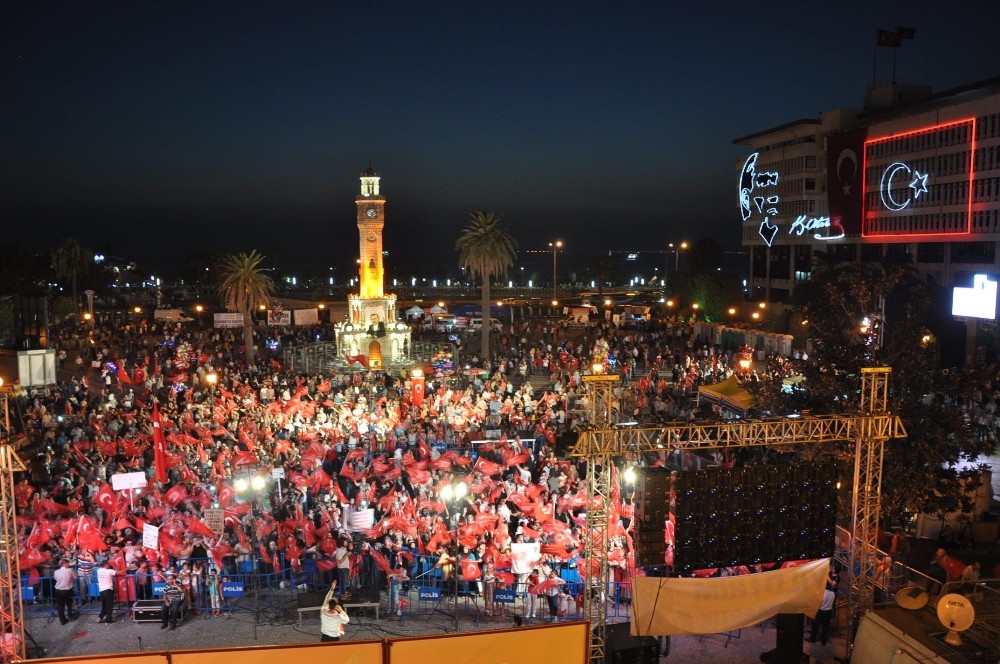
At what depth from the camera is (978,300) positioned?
4050cm

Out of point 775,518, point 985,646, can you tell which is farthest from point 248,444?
point 985,646

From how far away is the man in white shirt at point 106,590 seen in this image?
13.8 metres

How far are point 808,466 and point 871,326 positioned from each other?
19.5 ft

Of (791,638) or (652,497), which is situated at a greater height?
(652,497)

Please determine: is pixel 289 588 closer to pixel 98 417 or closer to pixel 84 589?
pixel 84 589

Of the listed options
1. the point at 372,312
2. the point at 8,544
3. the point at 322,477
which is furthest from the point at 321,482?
the point at 372,312

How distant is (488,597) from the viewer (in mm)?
14430

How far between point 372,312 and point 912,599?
43.3m

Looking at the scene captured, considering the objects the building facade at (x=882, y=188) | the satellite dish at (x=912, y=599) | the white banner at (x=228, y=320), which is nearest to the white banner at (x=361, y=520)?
the satellite dish at (x=912, y=599)

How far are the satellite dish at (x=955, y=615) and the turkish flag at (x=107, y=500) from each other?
15.2m

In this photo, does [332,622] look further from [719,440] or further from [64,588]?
[719,440]

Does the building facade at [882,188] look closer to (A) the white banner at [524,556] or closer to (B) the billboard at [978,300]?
(B) the billboard at [978,300]
